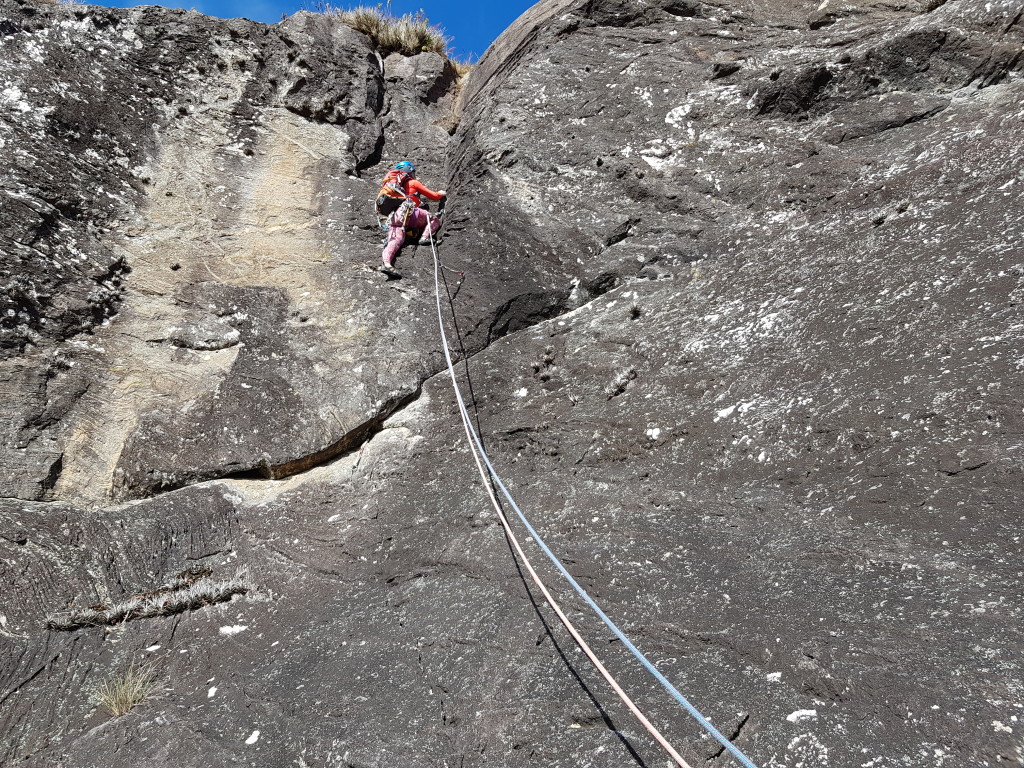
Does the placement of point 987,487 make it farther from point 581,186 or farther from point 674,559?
point 581,186

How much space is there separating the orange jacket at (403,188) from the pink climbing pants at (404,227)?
29 centimetres

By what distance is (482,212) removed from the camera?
662 cm

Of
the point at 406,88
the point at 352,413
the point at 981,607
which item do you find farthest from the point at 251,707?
the point at 406,88

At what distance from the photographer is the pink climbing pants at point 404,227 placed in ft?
21.7

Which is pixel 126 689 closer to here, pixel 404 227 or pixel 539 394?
pixel 539 394

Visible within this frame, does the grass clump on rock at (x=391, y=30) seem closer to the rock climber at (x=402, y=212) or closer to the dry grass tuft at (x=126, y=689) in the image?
the rock climber at (x=402, y=212)

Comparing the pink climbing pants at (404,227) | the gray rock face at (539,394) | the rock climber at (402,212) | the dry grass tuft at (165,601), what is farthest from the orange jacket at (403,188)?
the dry grass tuft at (165,601)

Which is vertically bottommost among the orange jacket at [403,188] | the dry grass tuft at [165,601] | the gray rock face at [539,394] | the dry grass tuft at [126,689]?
the dry grass tuft at [126,689]

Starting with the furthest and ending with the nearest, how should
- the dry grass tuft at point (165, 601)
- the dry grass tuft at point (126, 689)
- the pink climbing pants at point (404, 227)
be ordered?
the pink climbing pants at point (404, 227) → the dry grass tuft at point (165, 601) → the dry grass tuft at point (126, 689)

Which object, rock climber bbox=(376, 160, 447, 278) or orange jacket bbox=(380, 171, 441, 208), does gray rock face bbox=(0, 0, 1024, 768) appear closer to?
rock climber bbox=(376, 160, 447, 278)

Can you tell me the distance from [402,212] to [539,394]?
267 cm

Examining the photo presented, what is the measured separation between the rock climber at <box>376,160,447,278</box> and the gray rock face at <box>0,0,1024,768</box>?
285 millimetres

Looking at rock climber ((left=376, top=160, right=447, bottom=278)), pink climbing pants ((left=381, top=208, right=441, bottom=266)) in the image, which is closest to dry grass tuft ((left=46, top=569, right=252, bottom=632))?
rock climber ((left=376, top=160, right=447, bottom=278))

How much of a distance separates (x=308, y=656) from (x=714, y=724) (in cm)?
233
